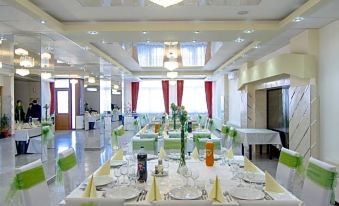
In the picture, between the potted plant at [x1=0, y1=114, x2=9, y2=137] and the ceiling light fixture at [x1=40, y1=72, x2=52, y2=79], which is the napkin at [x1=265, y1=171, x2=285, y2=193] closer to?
the ceiling light fixture at [x1=40, y1=72, x2=52, y2=79]

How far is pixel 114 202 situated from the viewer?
205 centimetres

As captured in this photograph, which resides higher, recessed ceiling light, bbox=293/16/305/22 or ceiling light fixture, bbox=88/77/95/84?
recessed ceiling light, bbox=293/16/305/22

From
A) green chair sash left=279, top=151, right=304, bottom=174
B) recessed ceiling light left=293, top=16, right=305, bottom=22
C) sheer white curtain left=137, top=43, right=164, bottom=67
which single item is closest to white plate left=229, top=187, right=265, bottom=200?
green chair sash left=279, top=151, right=304, bottom=174

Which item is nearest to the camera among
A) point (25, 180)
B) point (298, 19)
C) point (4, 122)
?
point (25, 180)

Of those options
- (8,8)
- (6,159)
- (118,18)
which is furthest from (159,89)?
(8,8)

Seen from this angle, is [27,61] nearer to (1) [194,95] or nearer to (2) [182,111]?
(2) [182,111]

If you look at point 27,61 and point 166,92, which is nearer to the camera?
point 27,61

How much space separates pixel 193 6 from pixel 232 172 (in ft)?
8.64

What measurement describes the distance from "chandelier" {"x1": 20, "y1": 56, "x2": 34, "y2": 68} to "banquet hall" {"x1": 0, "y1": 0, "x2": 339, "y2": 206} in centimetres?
2

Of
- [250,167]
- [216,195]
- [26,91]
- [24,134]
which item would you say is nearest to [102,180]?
[216,195]

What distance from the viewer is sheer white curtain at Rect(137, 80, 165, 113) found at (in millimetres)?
19609

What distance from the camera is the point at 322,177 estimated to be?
8.61ft

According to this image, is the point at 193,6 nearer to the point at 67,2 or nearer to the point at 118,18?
the point at 118,18

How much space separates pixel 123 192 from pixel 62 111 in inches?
623
